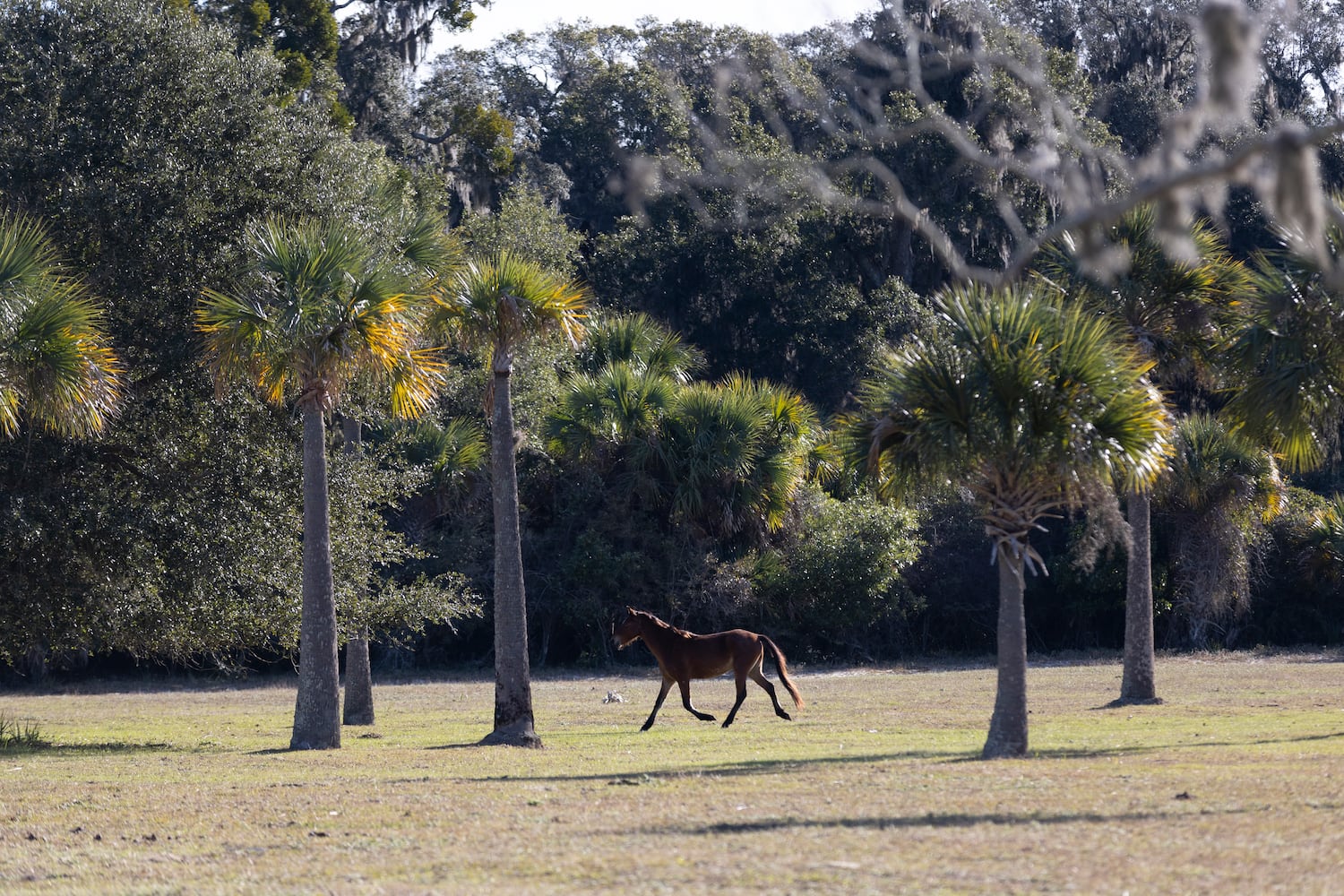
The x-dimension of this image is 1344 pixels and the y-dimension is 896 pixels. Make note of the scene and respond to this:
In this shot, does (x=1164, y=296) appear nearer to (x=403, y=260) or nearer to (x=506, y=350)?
(x=506, y=350)

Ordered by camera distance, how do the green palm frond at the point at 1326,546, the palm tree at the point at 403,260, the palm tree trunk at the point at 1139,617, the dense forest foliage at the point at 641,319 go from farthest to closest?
the green palm frond at the point at 1326,546
the palm tree at the point at 403,260
the palm tree trunk at the point at 1139,617
the dense forest foliage at the point at 641,319

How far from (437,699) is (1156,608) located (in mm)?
17208

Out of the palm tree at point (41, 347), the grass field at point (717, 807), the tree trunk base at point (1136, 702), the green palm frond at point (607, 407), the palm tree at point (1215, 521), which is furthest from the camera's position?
the green palm frond at point (607, 407)

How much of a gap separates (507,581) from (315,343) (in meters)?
3.69

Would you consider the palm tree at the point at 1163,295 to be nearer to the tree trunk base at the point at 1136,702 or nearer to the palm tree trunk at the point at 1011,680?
the tree trunk base at the point at 1136,702

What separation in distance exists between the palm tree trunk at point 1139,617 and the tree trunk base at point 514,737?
27.7 ft

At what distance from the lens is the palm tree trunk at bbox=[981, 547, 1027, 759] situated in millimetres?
12727

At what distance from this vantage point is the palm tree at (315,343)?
50.1 ft

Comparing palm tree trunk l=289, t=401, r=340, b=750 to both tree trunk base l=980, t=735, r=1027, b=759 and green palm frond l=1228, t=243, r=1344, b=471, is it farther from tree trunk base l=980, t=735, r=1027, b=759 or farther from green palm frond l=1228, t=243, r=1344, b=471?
green palm frond l=1228, t=243, r=1344, b=471

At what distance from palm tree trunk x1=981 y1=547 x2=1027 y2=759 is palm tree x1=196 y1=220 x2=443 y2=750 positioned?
7.35m

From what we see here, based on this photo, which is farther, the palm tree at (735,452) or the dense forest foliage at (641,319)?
the palm tree at (735,452)

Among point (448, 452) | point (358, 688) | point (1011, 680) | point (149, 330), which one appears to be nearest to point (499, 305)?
point (149, 330)

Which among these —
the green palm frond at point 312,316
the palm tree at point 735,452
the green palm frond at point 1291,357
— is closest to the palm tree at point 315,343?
the green palm frond at point 312,316

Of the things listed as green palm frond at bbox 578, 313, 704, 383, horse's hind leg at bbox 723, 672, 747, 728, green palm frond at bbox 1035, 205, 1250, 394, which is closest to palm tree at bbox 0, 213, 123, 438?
horse's hind leg at bbox 723, 672, 747, 728
